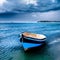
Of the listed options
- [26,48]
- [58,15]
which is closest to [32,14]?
[58,15]

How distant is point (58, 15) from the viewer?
6.42 m

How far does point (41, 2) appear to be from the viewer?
6.36 metres

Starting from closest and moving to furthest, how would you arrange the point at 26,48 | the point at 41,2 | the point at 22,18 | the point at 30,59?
the point at 30,59
the point at 26,48
the point at 41,2
the point at 22,18

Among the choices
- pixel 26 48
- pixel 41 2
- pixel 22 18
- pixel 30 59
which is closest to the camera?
pixel 30 59

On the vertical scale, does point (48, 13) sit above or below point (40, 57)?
above

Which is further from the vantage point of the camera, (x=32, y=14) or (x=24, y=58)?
(x=32, y=14)

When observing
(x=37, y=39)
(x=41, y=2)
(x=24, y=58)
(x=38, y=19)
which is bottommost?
(x=24, y=58)

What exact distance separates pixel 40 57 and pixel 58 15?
6.40 feet

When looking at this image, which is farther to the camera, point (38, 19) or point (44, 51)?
point (38, 19)

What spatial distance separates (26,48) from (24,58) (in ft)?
2.07

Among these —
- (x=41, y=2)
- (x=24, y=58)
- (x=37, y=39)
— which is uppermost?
(x=41, y=2)

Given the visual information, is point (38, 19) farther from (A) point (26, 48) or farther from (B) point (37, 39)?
(A) point (26, 48)

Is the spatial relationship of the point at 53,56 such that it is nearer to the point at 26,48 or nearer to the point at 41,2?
the point at 26,48

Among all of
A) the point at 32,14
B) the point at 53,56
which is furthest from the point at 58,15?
the point at 53,56
